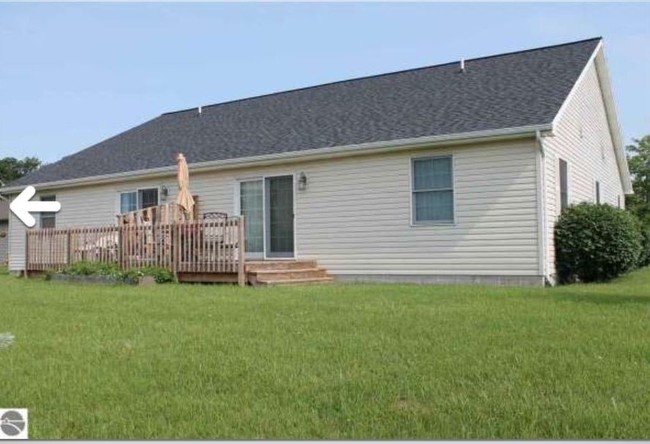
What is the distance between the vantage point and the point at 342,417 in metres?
3.84

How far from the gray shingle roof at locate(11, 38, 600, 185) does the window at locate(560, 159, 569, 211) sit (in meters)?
1.53

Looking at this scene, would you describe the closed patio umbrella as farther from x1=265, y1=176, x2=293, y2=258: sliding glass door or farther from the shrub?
x1=265, y1=176, x2=293, y2=258: sliding glass door

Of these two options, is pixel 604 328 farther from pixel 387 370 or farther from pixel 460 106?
pixel 460 106

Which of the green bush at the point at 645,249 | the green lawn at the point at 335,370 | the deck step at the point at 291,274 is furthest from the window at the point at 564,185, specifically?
the green lawn at the point at 335,370

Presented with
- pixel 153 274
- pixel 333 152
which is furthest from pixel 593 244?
pixel 153 274

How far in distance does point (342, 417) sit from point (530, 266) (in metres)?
8.75

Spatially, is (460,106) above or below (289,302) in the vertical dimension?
above

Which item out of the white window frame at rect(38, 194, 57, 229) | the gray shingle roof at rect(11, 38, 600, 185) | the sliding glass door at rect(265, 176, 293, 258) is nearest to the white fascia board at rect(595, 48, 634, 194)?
the gray shingle roof at rect(11, 38, 600, 185)

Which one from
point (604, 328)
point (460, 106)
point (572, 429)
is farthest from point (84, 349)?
point (460, 106)

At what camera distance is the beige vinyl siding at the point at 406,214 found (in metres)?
12.1

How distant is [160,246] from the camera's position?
13.8m

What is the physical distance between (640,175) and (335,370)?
114 feet

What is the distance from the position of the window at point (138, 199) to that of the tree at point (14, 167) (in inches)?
1967

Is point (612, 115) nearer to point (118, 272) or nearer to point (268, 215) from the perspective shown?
point (268, 215)
